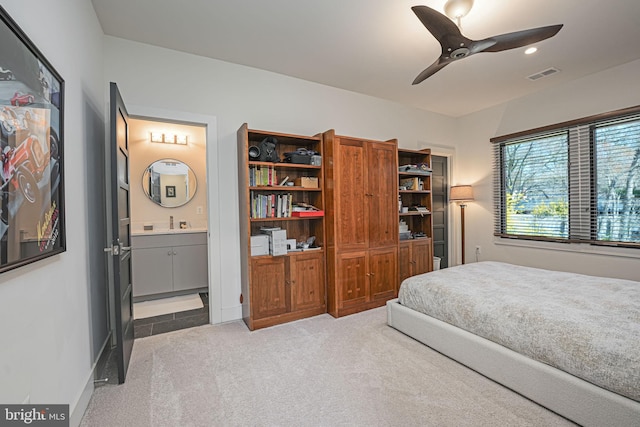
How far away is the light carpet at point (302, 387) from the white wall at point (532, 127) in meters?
2.68

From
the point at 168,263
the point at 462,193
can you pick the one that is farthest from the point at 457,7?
the point at 168,263

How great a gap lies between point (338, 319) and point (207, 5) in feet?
10.3

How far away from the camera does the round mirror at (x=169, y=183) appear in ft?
14.2

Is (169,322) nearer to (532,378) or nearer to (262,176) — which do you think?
(262,176)

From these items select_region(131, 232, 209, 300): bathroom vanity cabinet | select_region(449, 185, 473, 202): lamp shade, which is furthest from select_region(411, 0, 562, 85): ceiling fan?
select_region(131, 232, 209, 300): bathroom vanity cabinet

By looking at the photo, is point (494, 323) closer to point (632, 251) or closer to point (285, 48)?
point (632, 251)

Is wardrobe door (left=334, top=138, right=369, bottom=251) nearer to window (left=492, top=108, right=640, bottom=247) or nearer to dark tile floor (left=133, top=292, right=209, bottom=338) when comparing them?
dark tile floor (left=133, top=292, right=209, bottom=338)

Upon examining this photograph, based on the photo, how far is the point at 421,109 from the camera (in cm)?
472

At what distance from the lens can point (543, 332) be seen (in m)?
1.76

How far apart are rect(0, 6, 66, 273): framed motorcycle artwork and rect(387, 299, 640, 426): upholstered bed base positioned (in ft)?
8.51

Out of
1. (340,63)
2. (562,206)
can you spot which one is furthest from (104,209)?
(562,206)

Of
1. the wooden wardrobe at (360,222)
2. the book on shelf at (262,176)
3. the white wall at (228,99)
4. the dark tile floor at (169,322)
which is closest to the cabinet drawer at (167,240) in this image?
the dark tile floor at (169,322)

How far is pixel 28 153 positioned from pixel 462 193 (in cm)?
498

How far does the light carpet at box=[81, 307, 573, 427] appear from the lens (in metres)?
1.67
